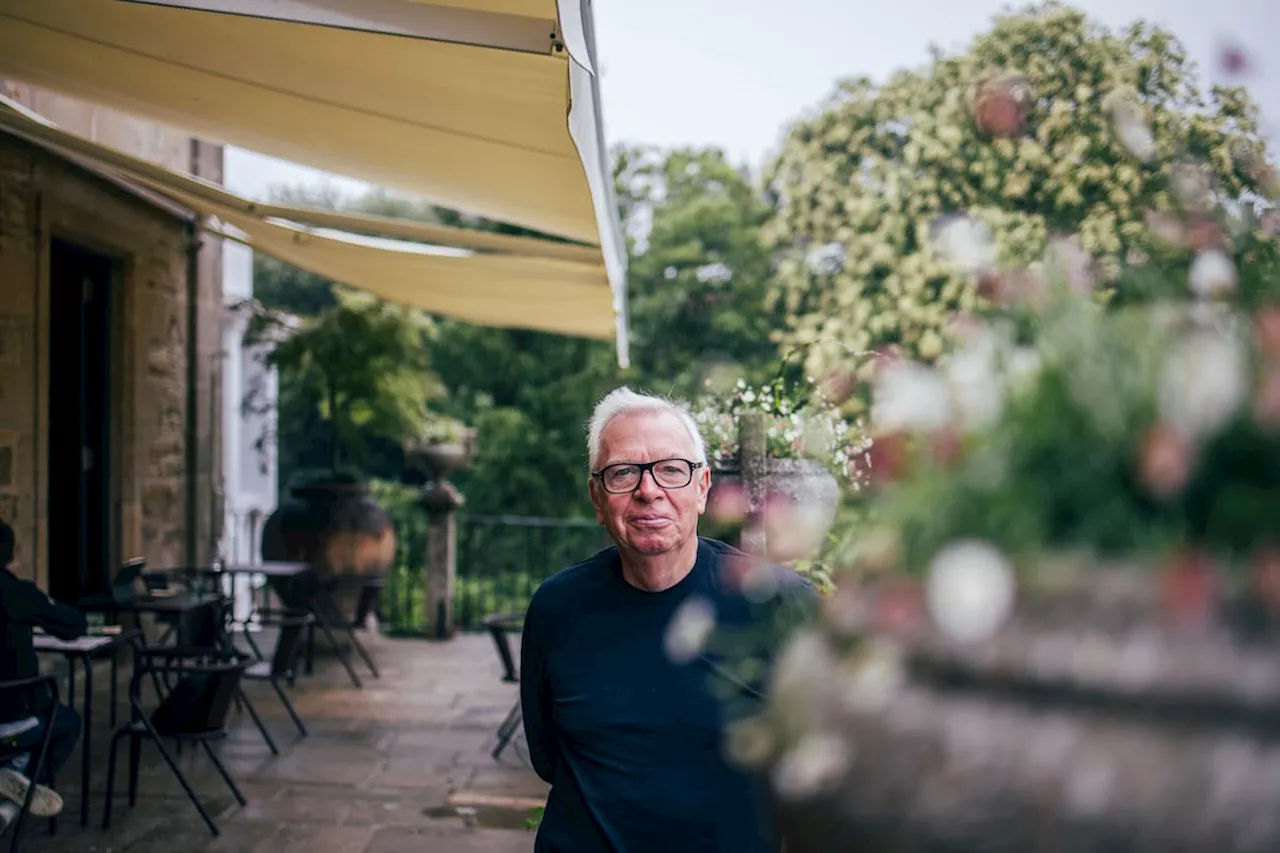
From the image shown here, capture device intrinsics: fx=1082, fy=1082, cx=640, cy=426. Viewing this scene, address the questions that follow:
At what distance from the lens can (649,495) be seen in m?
1.81

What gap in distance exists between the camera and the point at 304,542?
307 inches

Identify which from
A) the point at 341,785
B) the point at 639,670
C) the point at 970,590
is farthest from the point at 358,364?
the point at 970,590

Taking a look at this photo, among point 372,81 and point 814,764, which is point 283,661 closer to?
point 372,81

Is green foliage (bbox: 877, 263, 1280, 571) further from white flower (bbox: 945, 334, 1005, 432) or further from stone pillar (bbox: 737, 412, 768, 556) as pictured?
stone pillar (bbox: 737, 412, 768, 556)

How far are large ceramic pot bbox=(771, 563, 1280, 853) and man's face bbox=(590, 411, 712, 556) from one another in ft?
4.08

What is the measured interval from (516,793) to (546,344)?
15.2m

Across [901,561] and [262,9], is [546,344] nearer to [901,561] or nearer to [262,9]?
[262,9]

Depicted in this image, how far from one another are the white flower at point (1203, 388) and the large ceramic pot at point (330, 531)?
755cm

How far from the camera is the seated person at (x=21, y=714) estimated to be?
141 inches

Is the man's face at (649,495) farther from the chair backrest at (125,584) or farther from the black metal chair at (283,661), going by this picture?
the chair backrest at (125,584)

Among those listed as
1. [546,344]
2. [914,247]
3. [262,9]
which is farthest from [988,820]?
[546,344]

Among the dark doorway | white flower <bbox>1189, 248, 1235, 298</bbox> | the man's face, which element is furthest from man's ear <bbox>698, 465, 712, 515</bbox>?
the dark doorway

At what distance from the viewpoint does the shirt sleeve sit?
1912 millimetres

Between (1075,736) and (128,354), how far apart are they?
7738mm
